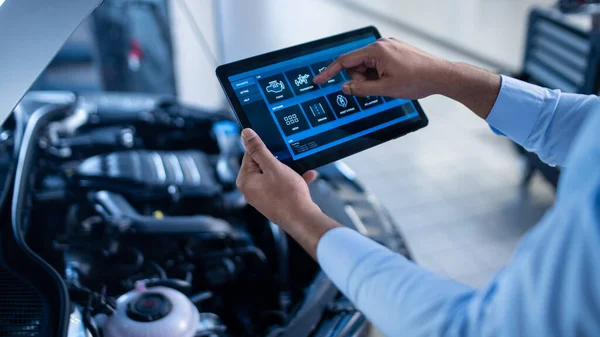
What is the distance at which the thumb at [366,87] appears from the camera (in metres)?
1.05

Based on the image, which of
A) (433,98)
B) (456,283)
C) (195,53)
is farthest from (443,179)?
(456,283)

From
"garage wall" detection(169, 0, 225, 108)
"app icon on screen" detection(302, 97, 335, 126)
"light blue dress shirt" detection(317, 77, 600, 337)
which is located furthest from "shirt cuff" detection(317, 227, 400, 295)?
"garage wall" detection(169, 0, 225, 108)

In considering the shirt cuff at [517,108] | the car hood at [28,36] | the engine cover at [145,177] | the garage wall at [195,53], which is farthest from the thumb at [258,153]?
the garage wall at [195,53]

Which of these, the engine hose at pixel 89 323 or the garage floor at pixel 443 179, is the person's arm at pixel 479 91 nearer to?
the engine hose at pixel 89 323

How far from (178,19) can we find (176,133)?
155 cm

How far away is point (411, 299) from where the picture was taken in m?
0.70

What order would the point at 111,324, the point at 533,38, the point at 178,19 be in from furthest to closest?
1. the point at 178,19
2. the point at 533,38
3. the point at 111,324

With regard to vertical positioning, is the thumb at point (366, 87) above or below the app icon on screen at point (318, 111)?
above

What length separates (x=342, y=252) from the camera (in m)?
0.80

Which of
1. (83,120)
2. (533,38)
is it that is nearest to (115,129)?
(83,120)

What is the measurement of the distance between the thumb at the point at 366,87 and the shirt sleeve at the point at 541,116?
0.73 feet

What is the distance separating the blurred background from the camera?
240 cm

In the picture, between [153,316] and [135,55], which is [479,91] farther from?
[135,55]

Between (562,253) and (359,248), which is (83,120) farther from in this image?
(562,253)
